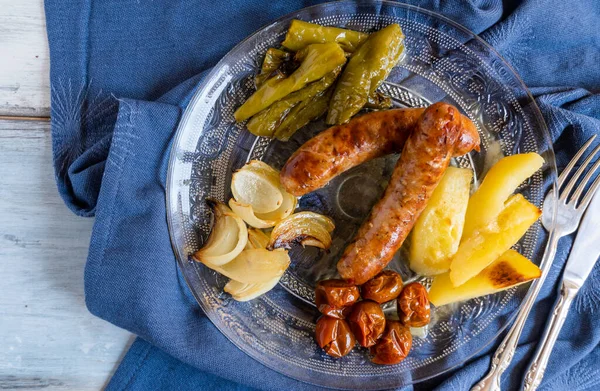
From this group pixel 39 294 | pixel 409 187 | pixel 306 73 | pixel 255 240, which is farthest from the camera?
pixel 39 294

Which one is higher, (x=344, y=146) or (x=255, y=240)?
(x=344, y=146)

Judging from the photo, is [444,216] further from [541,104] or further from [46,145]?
[46,145]

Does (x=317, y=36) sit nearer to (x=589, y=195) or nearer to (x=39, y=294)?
(x=589, y=195)

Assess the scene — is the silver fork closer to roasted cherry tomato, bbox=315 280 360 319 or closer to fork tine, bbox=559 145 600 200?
fork tine, bbox=559 145 600 200

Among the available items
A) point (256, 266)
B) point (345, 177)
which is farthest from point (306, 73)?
point (256, 266)

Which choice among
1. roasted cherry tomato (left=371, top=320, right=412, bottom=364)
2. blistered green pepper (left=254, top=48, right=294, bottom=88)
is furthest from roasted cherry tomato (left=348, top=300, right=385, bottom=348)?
blistered green pepper (left=254, top=48, right=294, bottom=88)

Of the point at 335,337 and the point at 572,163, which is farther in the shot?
the point at 572,163

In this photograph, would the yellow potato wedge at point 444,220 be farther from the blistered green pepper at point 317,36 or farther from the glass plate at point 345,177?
the blistered green pepper at point 317,36

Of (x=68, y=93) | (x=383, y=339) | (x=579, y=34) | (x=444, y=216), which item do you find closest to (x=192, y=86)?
(x=68, y=93)
